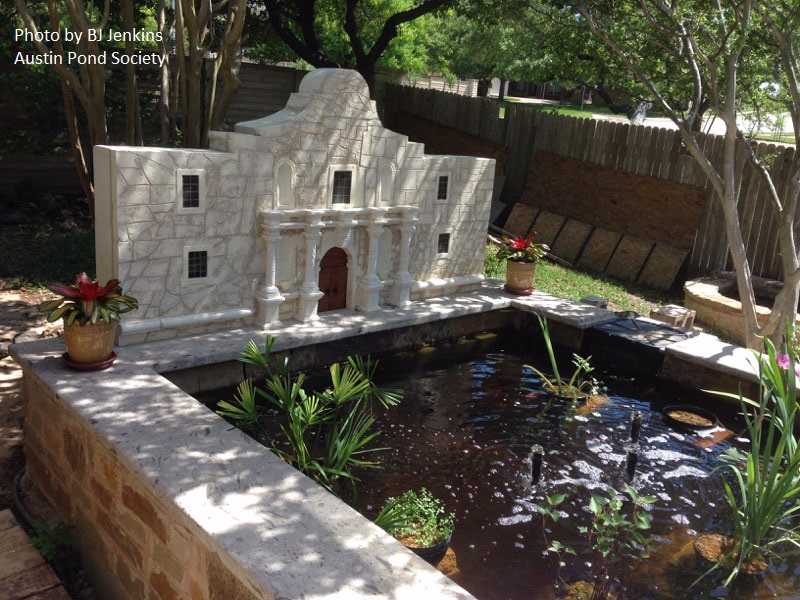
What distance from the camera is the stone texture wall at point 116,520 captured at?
4203 millimetres

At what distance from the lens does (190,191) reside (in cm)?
768

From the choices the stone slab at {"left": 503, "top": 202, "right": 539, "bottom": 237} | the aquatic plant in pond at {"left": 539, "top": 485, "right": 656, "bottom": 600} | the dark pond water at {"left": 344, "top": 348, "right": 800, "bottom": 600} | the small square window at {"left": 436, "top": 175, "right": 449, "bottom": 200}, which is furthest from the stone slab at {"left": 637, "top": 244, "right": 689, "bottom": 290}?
the aquatic plant in pond at {"left": 539, "top": 485, "right": 656, "bottom": 600}

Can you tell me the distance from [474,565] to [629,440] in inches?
111

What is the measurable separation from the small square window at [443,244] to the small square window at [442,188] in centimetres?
55

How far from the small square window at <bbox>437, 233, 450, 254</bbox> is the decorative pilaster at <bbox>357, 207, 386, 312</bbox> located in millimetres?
1243

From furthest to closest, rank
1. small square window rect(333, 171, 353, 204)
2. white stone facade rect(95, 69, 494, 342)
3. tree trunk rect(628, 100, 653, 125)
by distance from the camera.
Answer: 1. tree trunk rect(628, 100, 653, 125)
2. small square window rect(333, 171, 353, 204)
3. white stone facade rect(95, 69, 494, 342)

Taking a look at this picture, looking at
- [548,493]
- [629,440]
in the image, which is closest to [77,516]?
[548,493]

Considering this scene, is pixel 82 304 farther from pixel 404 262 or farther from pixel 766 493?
pixel 766 493

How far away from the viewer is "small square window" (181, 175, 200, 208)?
7.62 meters

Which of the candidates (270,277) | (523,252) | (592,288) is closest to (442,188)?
(523,252)

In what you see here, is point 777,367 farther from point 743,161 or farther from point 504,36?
point 504,36

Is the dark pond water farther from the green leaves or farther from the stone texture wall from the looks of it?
the stone texture wall

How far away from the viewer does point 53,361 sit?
6.68 m

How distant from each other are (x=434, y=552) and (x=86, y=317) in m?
3.78
